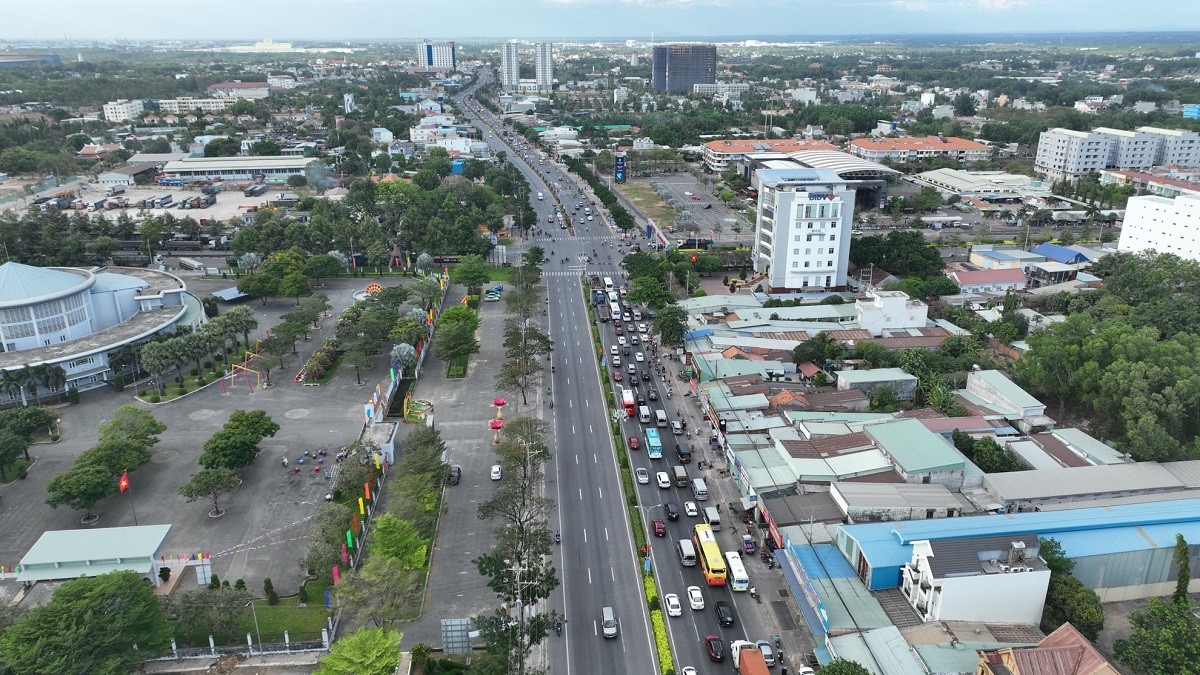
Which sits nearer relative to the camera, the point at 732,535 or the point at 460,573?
the point at 460,573

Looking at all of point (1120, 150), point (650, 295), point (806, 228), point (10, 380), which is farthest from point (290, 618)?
point (1120, 150)

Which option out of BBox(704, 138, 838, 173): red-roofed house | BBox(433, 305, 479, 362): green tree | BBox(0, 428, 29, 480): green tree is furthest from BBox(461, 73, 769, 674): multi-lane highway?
BBox(704, 138, 838, 173): red-roofed house

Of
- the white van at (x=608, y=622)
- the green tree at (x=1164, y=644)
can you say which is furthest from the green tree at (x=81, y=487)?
the green tree at (x=1164, y=644)

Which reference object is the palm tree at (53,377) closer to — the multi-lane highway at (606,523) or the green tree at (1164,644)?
the multi-lane highway at (606,523)

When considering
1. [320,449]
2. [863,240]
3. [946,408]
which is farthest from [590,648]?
[863,240]

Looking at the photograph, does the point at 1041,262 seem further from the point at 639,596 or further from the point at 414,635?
the point at 414,635
